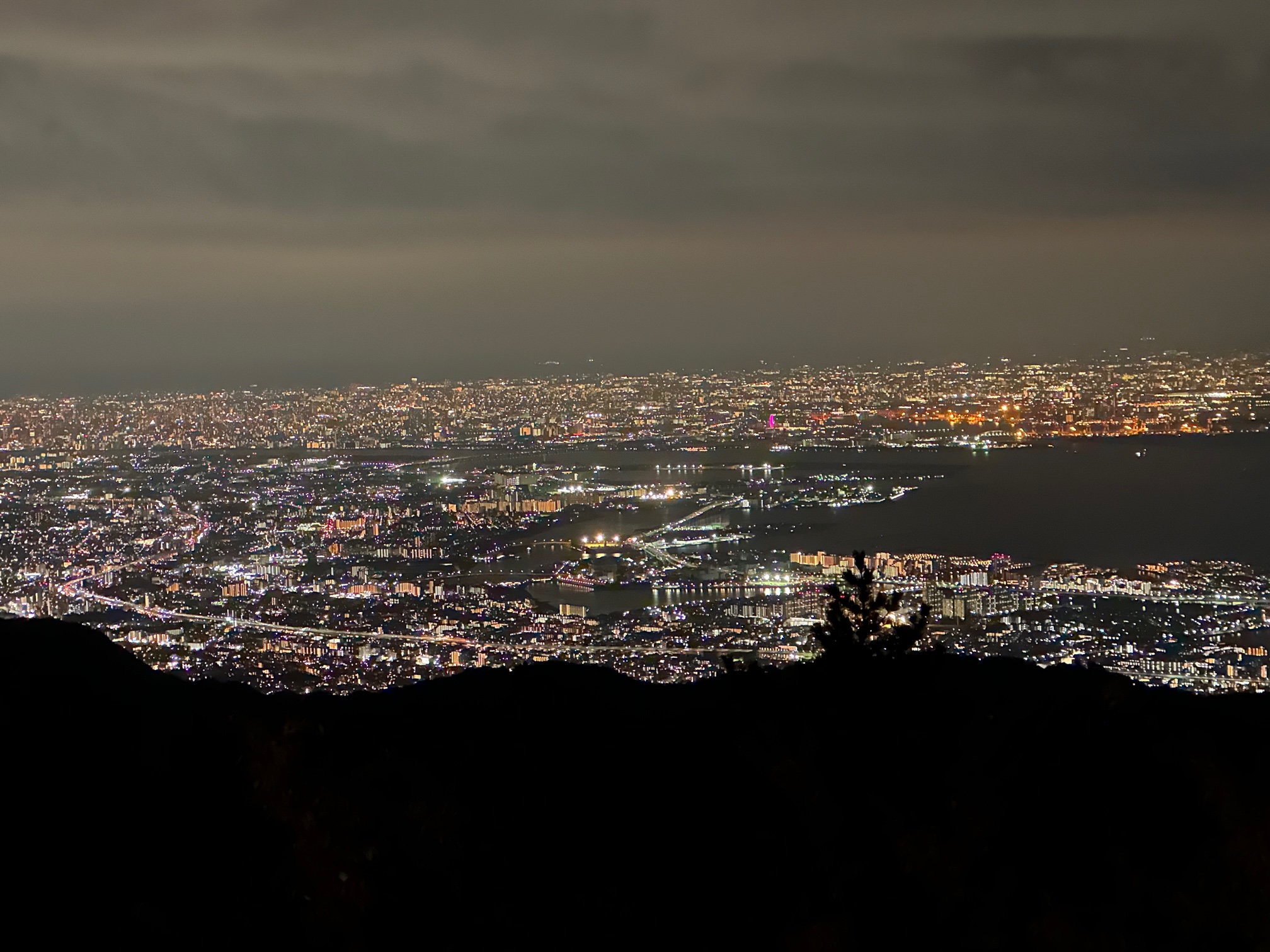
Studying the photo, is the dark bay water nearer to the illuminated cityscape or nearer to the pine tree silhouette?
the illuminated cityscape

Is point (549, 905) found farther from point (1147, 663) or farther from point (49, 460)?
A: point (49, 460)

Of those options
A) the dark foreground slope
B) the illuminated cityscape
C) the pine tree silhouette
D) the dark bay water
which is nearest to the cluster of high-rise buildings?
the illuminated cityscape

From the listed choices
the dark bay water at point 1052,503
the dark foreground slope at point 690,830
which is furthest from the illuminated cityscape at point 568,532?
the dark foreground slope at point 690,830

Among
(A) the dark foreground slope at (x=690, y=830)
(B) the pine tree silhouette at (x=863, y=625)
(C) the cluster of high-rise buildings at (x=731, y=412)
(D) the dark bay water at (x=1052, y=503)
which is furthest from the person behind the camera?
(C) the cluster of high-rise buildings at (x=731, y=412)

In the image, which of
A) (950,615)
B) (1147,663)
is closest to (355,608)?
(950,615)

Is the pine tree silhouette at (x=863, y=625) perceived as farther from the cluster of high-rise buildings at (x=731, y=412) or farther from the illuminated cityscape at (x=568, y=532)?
the cluster of high-rise buildings at (x=731, y=412)

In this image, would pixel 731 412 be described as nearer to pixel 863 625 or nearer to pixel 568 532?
pixel 568 532
